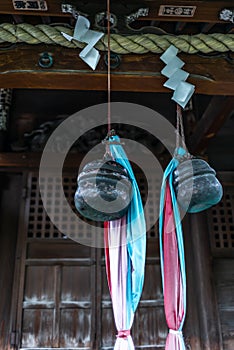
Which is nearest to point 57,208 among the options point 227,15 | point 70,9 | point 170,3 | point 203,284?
point 203,284

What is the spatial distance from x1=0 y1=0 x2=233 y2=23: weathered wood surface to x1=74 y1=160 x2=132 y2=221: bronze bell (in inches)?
43.7

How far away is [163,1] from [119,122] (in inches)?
82.6

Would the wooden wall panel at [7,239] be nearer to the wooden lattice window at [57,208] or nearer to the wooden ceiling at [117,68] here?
the wooden lattice window at [57,208]

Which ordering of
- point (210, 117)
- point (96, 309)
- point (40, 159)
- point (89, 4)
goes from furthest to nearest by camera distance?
1. point (40, 159)
2. point (96, 309)
3. point (210, 117)
4. point (89, 4)

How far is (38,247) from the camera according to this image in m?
4.20

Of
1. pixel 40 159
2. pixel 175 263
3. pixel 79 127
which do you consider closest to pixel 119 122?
pixel 79 127

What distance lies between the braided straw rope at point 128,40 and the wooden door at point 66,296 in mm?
2114

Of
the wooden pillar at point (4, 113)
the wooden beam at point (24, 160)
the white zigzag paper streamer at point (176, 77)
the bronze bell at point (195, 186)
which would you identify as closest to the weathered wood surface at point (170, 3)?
the white zigzag paper streamer at point (176, 77)

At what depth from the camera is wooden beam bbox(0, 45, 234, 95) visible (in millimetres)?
2688

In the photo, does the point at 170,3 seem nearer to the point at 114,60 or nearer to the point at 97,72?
the point at 114,60

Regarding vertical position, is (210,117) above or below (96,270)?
above

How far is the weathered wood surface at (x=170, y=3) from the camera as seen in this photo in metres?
2.64

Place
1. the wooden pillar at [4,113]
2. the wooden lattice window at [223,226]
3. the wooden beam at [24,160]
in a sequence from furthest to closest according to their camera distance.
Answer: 1. the wooden pillar at [4,113]
2. the wooden lattice window at [223,226]
3. the wooden beam at [24,160]

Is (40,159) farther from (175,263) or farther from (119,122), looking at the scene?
(175,263)
